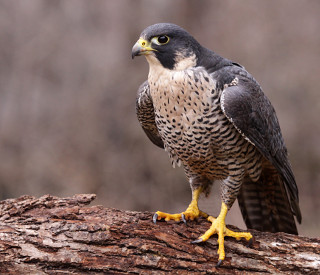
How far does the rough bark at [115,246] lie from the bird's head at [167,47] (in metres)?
1.17

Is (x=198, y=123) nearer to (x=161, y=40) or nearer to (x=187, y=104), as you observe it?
(x=187, y=104)

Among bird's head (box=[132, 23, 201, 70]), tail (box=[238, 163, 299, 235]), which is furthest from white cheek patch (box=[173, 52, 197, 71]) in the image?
tail (box=[238, 163, 299, 235])

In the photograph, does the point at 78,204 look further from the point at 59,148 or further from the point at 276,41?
the point at 276,41

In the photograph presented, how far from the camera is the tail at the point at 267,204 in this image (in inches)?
153

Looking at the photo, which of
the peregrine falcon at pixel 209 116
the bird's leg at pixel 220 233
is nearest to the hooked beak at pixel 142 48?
the peregrine falcon at pixel 209 116

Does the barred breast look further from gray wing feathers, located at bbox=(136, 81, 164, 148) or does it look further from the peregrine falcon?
gray wing feathers, located at bbox=(136, 81, 164, 148)

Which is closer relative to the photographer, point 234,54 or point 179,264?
point 179,264

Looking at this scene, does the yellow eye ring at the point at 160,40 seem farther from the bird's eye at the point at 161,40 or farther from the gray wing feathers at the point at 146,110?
the gray wing feathers at the point at 146,110

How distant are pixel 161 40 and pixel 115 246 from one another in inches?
58.7

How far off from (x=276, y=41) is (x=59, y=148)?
357 centimetres

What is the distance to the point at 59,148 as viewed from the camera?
19.5 ft

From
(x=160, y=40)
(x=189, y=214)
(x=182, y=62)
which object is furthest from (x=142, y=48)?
(x=189, y=214)

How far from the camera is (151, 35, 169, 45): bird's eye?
3.20 metres

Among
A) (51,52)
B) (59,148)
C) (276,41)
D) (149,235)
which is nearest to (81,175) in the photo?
(59,148)
